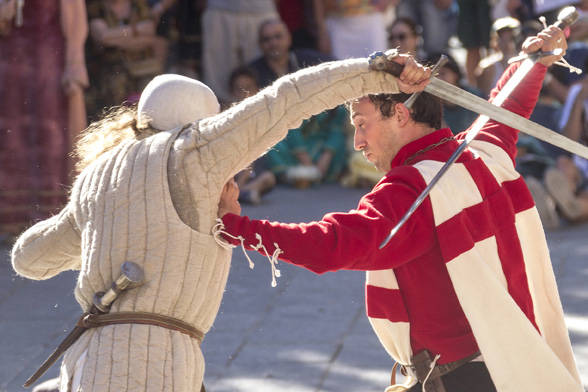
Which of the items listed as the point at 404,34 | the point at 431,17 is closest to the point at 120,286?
the point at 404,34

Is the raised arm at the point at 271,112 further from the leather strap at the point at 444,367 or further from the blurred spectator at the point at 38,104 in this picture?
the blurred spectator at the point at 38,104

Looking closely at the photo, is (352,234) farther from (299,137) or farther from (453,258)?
(299,137)

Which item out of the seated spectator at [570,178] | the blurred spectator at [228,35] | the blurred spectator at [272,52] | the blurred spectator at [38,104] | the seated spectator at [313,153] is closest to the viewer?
the blurred spectator at [38,104]

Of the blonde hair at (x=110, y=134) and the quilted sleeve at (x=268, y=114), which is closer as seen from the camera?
the quilted sleeve at (x=268, y=114)

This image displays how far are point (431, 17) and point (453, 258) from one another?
6181 mm

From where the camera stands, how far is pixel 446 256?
2379 millimetres

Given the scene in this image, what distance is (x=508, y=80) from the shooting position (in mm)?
2855

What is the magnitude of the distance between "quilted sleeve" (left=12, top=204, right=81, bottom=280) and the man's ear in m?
0.84

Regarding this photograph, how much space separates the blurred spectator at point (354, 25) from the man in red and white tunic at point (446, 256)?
513 centimetres

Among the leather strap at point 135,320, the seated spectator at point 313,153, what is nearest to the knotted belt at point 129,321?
the leather strap at point 135,320

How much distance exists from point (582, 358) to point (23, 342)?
7.73 feet

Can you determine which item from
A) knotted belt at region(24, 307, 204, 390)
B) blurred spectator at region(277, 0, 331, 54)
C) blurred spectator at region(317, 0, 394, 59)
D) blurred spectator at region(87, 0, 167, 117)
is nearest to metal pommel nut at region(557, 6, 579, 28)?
knotted belt at region(24, 307, 204, 390)

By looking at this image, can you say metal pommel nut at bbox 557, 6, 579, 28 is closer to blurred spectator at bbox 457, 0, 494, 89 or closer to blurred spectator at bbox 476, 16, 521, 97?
blurred spectator at bbox 476, 16, 521, 97

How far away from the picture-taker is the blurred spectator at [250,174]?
663 cm
